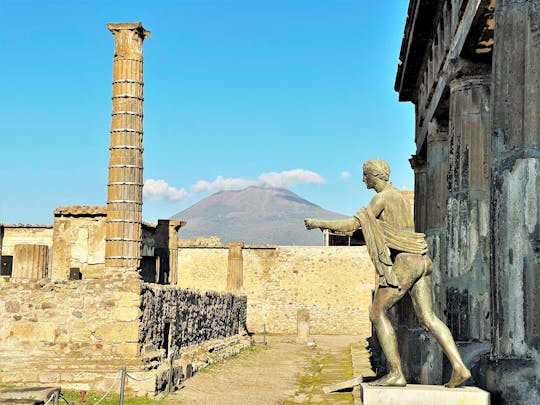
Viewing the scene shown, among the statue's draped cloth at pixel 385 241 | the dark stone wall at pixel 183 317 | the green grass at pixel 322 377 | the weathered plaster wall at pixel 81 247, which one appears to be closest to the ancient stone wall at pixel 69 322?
the dark stone wall at pixel 183 317

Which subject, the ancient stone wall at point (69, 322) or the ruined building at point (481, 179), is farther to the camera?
the ancient stone wall at point (69, 322)

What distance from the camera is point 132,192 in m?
20.2

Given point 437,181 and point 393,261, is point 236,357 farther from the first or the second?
point 393,261

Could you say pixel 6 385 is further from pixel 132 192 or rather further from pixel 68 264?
pixel 68 264

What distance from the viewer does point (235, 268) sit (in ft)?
126

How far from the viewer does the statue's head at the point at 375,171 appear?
695cm

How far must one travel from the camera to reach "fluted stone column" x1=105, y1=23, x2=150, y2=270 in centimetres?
1991

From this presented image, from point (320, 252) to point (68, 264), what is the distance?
15046 mm

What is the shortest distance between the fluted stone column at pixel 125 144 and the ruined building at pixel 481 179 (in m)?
7.13

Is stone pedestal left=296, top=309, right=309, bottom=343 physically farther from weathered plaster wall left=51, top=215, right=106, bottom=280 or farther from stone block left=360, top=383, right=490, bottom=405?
stone block left=360, top=383, right=490, bottom=405

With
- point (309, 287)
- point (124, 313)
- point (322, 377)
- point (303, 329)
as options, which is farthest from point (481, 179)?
point (309, 287)

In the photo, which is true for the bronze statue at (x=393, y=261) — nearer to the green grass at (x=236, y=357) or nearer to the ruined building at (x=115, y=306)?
the ruined building at (x=115, y=306)

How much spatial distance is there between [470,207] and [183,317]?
1221 cm

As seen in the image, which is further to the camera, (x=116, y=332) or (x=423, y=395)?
(x=116, y=332)
